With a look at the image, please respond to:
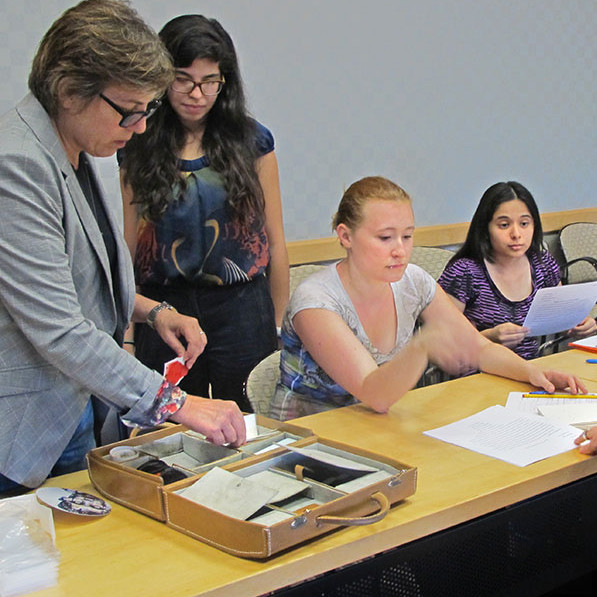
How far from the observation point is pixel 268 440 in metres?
1.66

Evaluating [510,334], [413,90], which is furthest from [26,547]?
[413,90]

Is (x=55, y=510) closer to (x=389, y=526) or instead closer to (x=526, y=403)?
(x=389, y=526)

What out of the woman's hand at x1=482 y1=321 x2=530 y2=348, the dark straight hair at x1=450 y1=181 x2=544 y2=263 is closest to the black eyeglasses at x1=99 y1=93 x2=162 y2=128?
the woman's hand at x1=482 y1=321 x2=530 y2=348

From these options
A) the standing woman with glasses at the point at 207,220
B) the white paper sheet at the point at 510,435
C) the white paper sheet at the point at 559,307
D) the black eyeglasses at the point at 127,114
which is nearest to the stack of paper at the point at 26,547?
the black eyeglasses at the point at 127,114

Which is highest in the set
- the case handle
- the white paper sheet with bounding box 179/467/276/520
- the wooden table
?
the white paper sheet with bounding box 179/467/276/520

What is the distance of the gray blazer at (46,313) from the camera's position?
4.50 feet

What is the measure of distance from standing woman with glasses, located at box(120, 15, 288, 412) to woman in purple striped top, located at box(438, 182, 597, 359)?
3.16ft

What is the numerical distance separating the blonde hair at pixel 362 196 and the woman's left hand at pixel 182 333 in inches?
25.4

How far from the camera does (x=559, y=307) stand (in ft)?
8.90

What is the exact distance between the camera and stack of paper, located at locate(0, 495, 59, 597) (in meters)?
1.20

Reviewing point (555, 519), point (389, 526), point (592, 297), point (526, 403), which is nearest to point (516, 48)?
point (592, 297)

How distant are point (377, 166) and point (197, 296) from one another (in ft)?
6.62

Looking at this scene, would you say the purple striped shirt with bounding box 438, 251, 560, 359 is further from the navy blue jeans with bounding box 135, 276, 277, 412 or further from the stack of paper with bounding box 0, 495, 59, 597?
the stack of paper with bounding box 0, 495, 59, 597

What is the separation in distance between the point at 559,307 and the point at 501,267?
0.51 m
